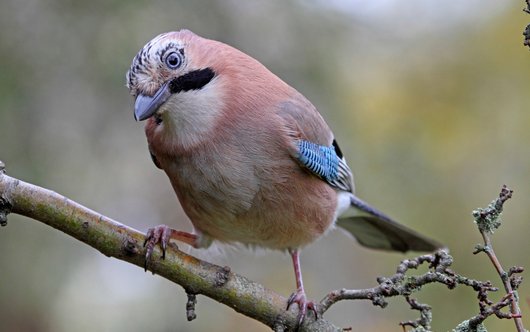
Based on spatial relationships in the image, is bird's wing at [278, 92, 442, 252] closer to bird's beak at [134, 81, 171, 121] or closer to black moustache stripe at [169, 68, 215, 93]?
black moustache stripe at [169, 68, 215, 93]

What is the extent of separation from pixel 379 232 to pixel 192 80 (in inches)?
85.0

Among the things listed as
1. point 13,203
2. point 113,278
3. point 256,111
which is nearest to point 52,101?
point 113,278

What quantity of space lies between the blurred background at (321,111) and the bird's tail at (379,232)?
0.52 m

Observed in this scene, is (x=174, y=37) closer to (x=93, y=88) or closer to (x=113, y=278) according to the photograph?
(x=93, y=88)

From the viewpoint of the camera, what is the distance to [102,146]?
559 cm

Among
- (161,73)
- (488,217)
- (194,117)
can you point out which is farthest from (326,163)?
(488,217)

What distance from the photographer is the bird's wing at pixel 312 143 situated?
431 cm

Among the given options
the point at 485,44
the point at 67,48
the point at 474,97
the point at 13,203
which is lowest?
the point at 13,203

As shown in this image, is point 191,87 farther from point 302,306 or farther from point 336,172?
point 336,172

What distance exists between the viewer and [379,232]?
5.43 m

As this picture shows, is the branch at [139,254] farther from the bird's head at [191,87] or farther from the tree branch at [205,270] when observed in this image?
the bird's head at [191,87]

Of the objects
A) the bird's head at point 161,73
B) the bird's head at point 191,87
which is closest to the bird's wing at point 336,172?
the bird's head at point 191,87

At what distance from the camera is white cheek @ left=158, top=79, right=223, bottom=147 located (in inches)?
153

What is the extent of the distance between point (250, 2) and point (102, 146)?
159 cm
